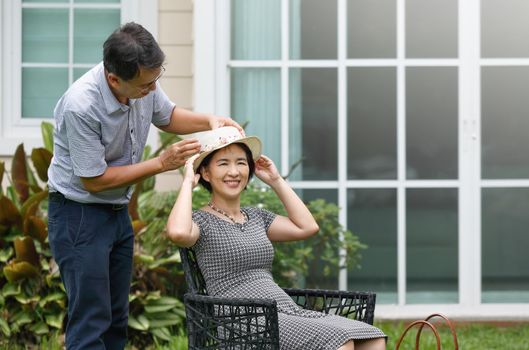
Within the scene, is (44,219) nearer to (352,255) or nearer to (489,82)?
(352,255)

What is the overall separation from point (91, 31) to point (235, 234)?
299 centimetres

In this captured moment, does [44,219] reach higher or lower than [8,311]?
higher

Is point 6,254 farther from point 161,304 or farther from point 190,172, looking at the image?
point 190,172

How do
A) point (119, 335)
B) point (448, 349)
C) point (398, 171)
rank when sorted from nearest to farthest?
point (119, 335) < point (448, 349) < point (398, 171)

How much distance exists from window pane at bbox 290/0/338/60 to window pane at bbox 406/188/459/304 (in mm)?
954

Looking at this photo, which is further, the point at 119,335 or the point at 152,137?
the point at 152,137

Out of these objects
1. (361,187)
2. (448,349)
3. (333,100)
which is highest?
(333,100)

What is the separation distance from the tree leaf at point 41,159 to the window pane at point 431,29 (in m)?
2.13

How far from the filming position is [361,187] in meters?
6.67

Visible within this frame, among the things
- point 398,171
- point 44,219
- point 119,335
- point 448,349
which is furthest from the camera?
point 398,171

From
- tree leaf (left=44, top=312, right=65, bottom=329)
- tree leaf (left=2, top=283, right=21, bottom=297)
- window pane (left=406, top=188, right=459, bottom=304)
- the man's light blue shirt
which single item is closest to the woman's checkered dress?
the man's light blue shirt

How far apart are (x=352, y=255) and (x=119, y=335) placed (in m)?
2.27

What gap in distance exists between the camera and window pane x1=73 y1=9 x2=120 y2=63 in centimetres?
694

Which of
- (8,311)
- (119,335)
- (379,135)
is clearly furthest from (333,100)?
(119,335)
